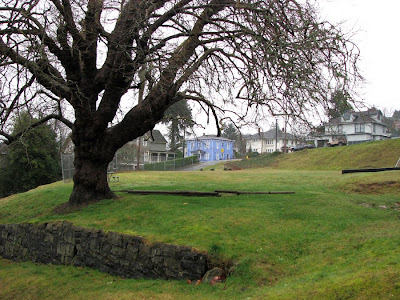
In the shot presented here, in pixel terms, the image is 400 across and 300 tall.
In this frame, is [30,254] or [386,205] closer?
[386,205]

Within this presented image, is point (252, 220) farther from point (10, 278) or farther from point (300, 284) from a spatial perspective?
point (10, 278)

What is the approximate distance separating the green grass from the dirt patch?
2.54 feet

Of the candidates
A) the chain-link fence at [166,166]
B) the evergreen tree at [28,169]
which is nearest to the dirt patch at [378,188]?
the evergreen tree at [28,169]

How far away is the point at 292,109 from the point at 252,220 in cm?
367

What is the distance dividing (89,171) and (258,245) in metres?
8.52

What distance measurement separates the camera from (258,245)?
791 centimetres

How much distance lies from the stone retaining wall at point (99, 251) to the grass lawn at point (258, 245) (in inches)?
11.5

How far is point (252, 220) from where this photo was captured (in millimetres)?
9562

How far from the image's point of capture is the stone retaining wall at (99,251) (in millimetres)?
7906

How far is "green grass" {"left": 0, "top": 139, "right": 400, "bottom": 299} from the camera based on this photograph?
5730 millimetres

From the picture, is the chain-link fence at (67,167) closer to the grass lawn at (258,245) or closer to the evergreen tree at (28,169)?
the evergreen tree at (28,169)

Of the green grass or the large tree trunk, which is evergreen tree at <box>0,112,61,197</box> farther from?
the green grass

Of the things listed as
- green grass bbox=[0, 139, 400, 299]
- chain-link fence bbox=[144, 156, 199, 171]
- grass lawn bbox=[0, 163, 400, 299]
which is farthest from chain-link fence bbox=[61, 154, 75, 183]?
chain-link fence bbox=[144, 156, 199, 171]

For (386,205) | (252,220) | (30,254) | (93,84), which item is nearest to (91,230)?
(30,254)
